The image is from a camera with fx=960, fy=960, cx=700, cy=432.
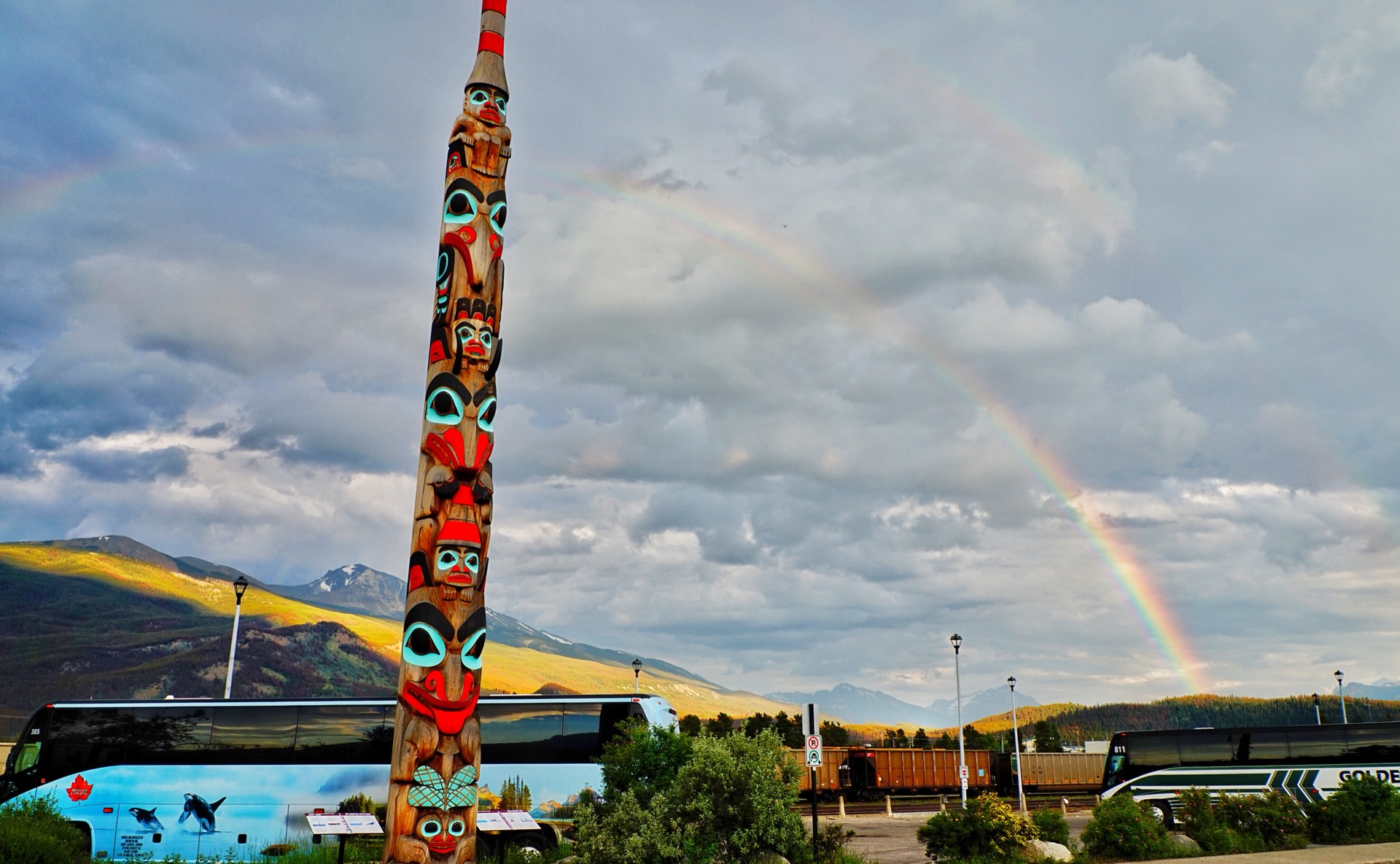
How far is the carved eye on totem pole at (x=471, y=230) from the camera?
1625 centimetres

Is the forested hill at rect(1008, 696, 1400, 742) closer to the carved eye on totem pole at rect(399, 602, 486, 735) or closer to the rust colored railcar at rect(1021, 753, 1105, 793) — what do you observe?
the rust colored railcar at rect(1021, 753, 1105, 793)

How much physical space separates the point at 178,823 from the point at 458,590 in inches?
654

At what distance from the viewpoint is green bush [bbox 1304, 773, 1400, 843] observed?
2758cm

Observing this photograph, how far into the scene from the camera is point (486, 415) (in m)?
15.6

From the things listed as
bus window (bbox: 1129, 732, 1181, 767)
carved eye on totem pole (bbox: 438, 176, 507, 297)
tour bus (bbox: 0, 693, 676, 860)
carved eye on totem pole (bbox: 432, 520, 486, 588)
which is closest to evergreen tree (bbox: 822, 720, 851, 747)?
bus window (bbox: 1129, 732, 1181, 767)

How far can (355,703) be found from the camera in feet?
88.3

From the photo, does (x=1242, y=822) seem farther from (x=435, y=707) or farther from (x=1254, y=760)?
(x=435, y=707)

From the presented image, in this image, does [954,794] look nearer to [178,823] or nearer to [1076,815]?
[1076,815]

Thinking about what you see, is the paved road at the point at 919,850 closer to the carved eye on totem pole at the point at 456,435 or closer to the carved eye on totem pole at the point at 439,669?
the carved eye on totem pole at the point at 439,669

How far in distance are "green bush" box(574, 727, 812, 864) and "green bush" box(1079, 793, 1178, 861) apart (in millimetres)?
9890

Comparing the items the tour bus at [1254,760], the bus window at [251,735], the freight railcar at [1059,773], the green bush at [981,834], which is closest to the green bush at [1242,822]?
the tour bus at [1254,760]

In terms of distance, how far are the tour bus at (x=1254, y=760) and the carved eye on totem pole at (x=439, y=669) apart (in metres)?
30.1

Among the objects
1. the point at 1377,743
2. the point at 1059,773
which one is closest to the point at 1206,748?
the point at 1377,743

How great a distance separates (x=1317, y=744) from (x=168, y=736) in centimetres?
4006
